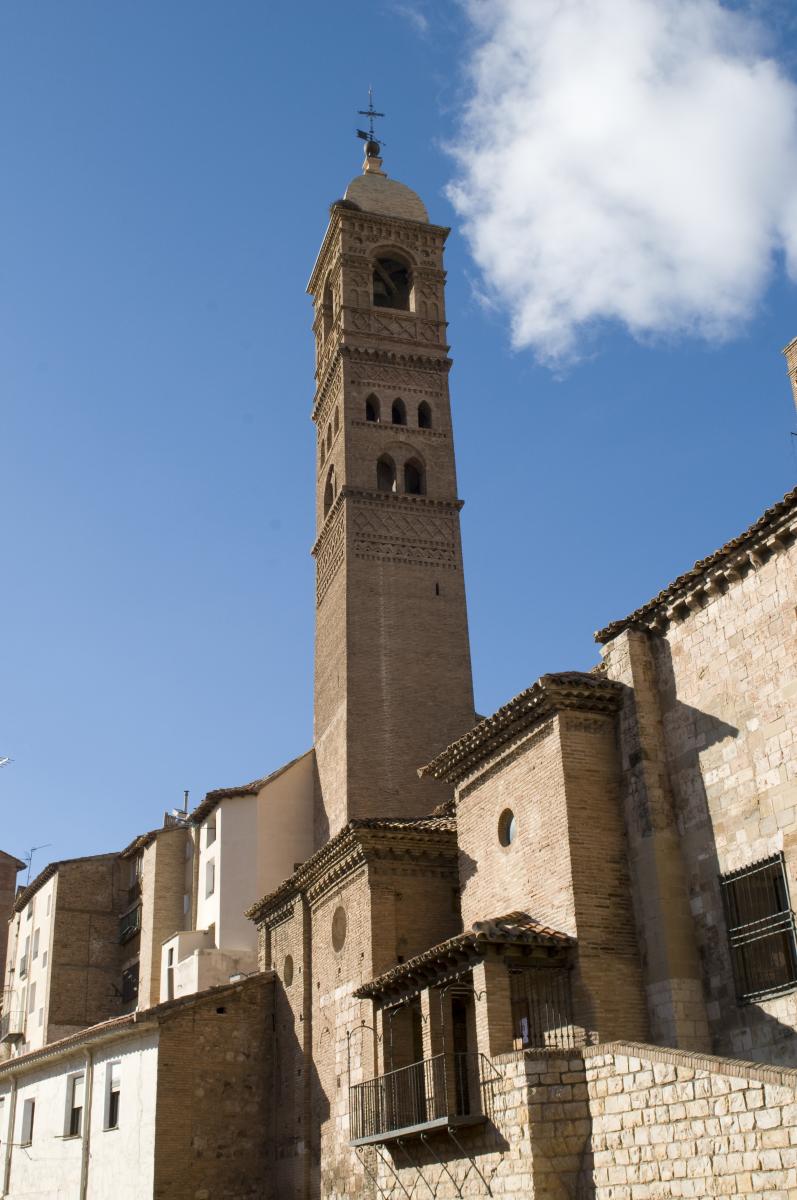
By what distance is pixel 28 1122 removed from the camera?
1051 inches

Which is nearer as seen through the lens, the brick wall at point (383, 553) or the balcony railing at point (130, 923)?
the brick wall at point (383, 553)

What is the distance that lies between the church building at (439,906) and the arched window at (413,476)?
0.32ft

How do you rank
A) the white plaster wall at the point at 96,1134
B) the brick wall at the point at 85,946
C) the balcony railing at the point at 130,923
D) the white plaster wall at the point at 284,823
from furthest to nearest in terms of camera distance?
the brick wall at the point at 85,946 < the balcony railing at the point at 130,923 < the white plaster wall at the point at 284,823 < the white plaster wall at the point at 96,1134

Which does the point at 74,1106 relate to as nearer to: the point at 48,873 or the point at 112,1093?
the point at 112,1093

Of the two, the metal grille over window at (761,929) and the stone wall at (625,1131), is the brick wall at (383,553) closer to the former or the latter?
the stone wall at (625,1131)

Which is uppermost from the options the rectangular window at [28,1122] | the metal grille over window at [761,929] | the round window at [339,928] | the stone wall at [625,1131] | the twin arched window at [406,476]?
the twin arched window at [406,476]

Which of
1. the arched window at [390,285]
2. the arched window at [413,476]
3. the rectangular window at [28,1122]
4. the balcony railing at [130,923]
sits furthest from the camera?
the balcony railing at [130,923]

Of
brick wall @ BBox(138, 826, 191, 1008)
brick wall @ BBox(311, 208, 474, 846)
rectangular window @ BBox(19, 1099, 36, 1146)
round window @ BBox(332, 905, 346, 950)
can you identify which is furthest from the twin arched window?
rectangular window @ BBox(19, 1099, 36, 1146)

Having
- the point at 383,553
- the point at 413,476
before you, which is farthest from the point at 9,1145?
the point at 413,476

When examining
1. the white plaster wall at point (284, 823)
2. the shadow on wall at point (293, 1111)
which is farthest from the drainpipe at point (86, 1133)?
the white plaster wall at point (284, 823)

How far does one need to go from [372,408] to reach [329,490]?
2462mm

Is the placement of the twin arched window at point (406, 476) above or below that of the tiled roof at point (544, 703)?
above

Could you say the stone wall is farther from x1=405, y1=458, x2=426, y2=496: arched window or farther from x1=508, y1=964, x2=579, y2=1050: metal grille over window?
x1=405, y1=458, x2=426, y2=496: arched window

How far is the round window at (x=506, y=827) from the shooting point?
17891mm
